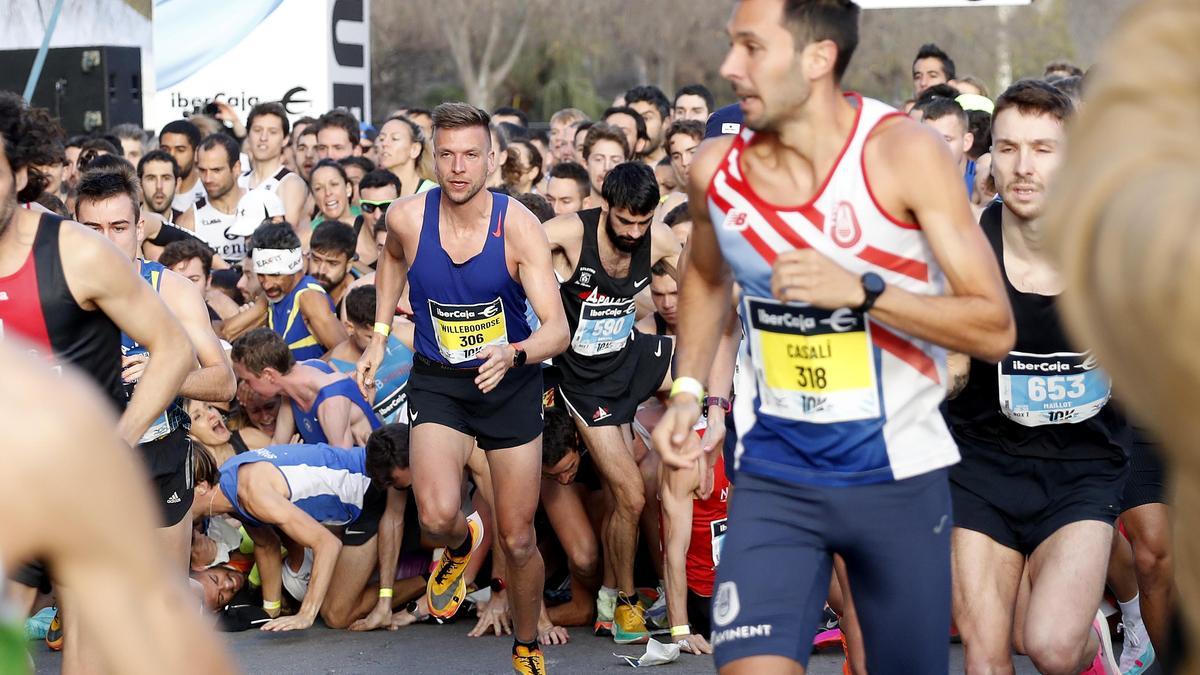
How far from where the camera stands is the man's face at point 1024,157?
4.87m

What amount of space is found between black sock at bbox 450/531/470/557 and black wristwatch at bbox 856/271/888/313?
4.00 meters

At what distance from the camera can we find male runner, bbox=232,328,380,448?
26.0 feet

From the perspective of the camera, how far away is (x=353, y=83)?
1429 centimetres

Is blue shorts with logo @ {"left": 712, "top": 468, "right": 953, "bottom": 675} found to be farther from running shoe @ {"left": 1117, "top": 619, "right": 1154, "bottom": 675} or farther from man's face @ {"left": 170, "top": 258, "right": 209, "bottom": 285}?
man's face @ {"left": 170, "top": 258, "right": 209, "bottom": 285}

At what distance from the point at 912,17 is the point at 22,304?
43125 millimetres

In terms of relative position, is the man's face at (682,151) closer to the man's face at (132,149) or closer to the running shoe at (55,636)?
the running shoe at (55,636)

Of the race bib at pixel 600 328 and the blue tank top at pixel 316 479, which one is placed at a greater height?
the race bib at pixel 600 328

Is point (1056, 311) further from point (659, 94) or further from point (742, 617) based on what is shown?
point (659, 94)

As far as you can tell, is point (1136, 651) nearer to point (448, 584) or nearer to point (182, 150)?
point (448, 584)

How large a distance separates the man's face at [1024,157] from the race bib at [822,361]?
143 centimetres

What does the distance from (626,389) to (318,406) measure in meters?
1.68

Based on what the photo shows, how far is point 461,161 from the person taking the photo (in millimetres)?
6766

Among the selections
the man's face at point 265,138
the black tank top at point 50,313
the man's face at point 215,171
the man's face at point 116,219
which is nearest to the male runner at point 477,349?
the man's face at point 116,219

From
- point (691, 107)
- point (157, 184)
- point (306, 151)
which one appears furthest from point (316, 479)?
point (306, 151)
